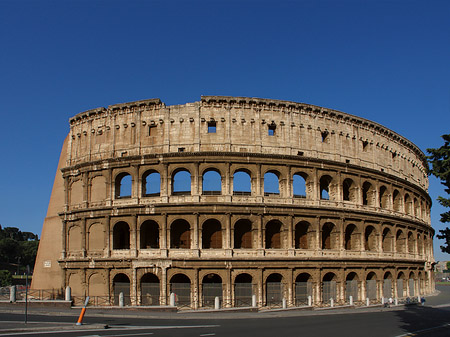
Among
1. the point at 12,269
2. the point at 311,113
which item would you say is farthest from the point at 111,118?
the point at 12,269

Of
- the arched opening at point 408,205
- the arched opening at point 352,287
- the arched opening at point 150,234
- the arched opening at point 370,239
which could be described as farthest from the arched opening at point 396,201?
the arched opening at point 150,234

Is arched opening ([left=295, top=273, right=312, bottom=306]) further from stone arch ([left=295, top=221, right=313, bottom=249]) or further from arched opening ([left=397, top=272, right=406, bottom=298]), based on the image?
arched opening ([left=397, top=272, right=406, bottom=298])

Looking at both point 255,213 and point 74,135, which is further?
point 74,135

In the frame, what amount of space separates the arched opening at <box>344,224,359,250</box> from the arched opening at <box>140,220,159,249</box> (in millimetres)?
16916

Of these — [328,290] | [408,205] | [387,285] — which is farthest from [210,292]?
[408,205]

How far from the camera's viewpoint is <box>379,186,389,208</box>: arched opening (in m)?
42.6

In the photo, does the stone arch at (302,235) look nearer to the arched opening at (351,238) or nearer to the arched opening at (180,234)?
the arched opening at (351,238)

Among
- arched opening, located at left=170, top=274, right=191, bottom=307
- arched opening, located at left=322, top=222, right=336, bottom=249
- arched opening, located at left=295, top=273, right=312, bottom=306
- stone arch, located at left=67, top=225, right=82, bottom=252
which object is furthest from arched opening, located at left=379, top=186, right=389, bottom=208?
stone arch, located at left=67, top=225, right=82, bottom=252


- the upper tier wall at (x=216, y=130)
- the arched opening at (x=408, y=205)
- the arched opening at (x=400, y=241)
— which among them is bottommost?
the arched opening at (x=400, y=241)

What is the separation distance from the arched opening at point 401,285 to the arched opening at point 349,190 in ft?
31.1

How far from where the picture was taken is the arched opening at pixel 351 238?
Result: 38.6 m

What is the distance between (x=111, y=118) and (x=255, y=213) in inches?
582

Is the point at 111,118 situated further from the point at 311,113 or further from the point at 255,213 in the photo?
the point at 311,113

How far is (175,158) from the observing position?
1359 inches
